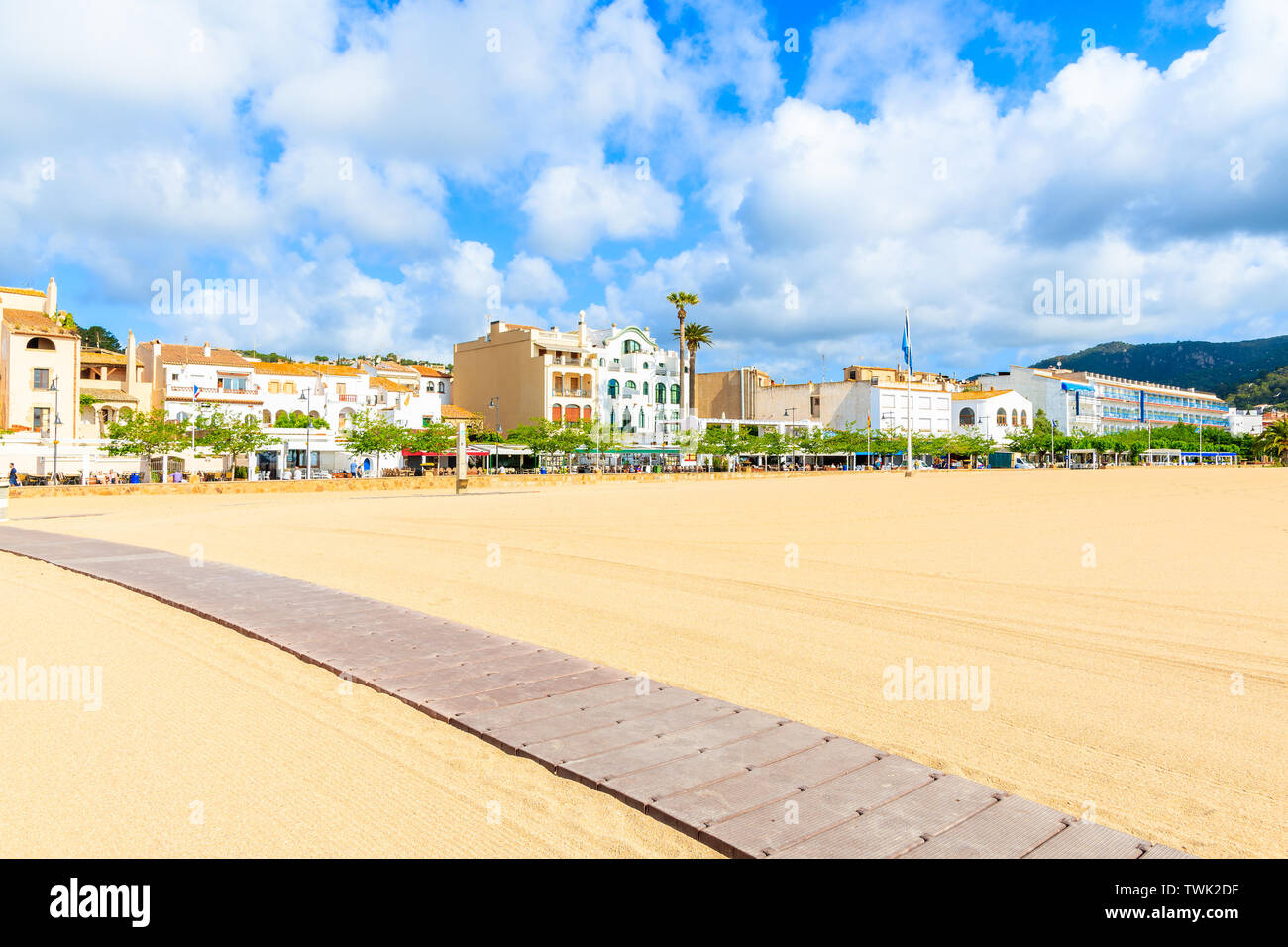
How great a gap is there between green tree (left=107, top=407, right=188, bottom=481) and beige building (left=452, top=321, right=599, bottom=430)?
→ 29933 millimetres

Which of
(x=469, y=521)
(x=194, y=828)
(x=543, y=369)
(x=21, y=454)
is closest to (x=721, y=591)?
(x=194, y=828)

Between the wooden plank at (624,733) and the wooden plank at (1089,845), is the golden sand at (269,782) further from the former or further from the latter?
the wooden plank at (1089,845)

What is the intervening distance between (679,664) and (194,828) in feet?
12.9

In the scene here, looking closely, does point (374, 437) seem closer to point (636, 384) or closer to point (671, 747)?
point (636, 384)

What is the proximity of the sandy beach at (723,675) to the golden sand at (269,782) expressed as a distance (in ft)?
0.06

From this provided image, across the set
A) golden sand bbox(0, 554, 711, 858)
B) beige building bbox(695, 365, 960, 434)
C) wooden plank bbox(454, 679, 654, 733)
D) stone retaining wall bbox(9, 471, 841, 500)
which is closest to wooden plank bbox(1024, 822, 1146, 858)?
golden sand bbox(0, 554, 711, 858)

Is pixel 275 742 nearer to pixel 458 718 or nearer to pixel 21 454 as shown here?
pixel 458 718

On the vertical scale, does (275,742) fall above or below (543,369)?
below

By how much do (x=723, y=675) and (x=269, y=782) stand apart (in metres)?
3.48

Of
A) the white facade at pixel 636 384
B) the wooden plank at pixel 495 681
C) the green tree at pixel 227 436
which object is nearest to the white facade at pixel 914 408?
the white facade at pixel 636 384

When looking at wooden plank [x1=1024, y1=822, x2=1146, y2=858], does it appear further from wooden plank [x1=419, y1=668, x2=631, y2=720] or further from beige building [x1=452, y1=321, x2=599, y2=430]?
beige building [x1=452, y1=321, x2=599, y2=430]

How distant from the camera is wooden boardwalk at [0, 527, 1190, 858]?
3.51 m

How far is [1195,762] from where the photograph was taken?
180 inches
